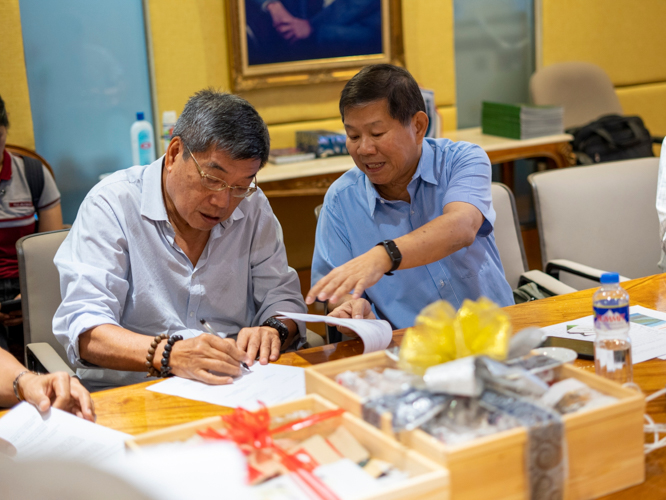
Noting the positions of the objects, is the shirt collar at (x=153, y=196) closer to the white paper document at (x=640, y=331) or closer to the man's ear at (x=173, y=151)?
the man's ear at (x=173, y=151)

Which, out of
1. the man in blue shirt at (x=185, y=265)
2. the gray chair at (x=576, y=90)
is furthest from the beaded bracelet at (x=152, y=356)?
the gray chair at (x=576, y=90)

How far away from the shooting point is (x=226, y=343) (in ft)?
4.92

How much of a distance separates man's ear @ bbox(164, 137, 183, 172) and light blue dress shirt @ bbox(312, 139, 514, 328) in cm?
48

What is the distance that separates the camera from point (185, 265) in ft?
6.01

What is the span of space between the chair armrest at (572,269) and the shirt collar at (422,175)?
650 mm

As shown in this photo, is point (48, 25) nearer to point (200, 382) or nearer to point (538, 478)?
point (200, 382)

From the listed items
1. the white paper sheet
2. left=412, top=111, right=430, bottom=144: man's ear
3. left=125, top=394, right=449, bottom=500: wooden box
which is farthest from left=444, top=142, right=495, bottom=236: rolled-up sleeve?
the white paper sheet

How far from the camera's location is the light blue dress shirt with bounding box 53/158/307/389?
167 cm

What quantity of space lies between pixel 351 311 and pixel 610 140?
307cm

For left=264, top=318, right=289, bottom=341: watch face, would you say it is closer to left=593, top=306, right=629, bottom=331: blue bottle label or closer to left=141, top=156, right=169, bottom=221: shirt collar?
left=141, top=156, right=169, bottom=221: shirt collar

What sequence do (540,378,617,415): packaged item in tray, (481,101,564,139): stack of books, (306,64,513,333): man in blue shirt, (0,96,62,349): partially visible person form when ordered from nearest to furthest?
(540,378,617,415): packaged item in tray
(306,64,513,333): man in blue shirt
(0,96,62,349): partially visible person
(481,101,564,139): stack of books

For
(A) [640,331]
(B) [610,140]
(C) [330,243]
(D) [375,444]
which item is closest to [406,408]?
(D) [375,444]

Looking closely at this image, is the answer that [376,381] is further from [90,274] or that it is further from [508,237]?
[508,237]

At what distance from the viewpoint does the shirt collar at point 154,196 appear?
1781mm
